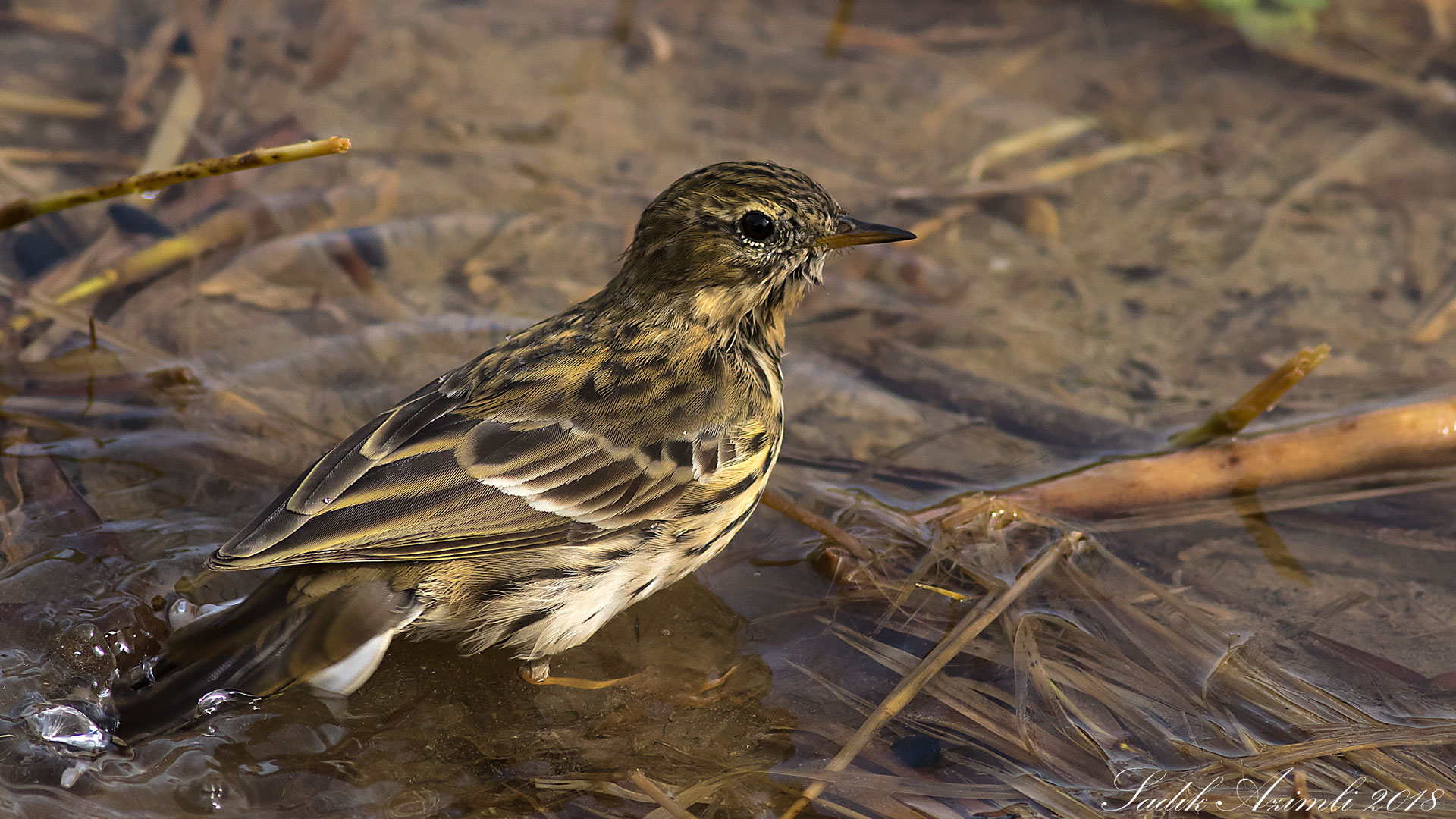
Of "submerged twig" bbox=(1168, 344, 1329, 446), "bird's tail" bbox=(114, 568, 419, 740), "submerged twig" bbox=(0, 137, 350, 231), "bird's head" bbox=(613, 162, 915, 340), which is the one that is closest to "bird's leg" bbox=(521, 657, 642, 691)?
"bird's tail" bbox=(114, 568, 419, 740)

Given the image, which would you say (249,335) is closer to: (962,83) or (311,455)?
(311,455)

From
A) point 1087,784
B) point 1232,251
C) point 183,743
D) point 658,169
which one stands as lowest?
point 1087,784

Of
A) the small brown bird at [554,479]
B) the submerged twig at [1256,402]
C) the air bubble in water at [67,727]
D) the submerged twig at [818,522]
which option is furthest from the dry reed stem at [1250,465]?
the air bubble in water at [67,727]

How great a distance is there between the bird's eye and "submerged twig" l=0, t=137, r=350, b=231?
150cm

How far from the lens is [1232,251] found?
7168mm

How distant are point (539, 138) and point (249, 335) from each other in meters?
2.21

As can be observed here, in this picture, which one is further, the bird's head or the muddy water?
the bird's head

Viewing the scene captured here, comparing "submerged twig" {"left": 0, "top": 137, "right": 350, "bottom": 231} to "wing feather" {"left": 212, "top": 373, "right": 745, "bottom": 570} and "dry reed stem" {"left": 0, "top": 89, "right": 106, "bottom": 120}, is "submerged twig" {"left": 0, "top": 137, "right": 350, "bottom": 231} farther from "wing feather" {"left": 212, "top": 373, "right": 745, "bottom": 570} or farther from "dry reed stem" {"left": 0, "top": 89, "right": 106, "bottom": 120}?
"dry reed stem" {"left": 0, "top": 89, "right": 106, "bottom": 120}

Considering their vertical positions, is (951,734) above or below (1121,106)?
below

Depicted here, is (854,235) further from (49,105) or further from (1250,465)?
(49,105)

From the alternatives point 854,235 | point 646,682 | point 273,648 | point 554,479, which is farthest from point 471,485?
point 854,235

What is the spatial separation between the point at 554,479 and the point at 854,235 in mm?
1545

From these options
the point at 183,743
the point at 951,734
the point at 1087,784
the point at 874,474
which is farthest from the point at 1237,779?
the point at 183,743

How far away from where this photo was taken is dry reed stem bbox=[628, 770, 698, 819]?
14.1ft
